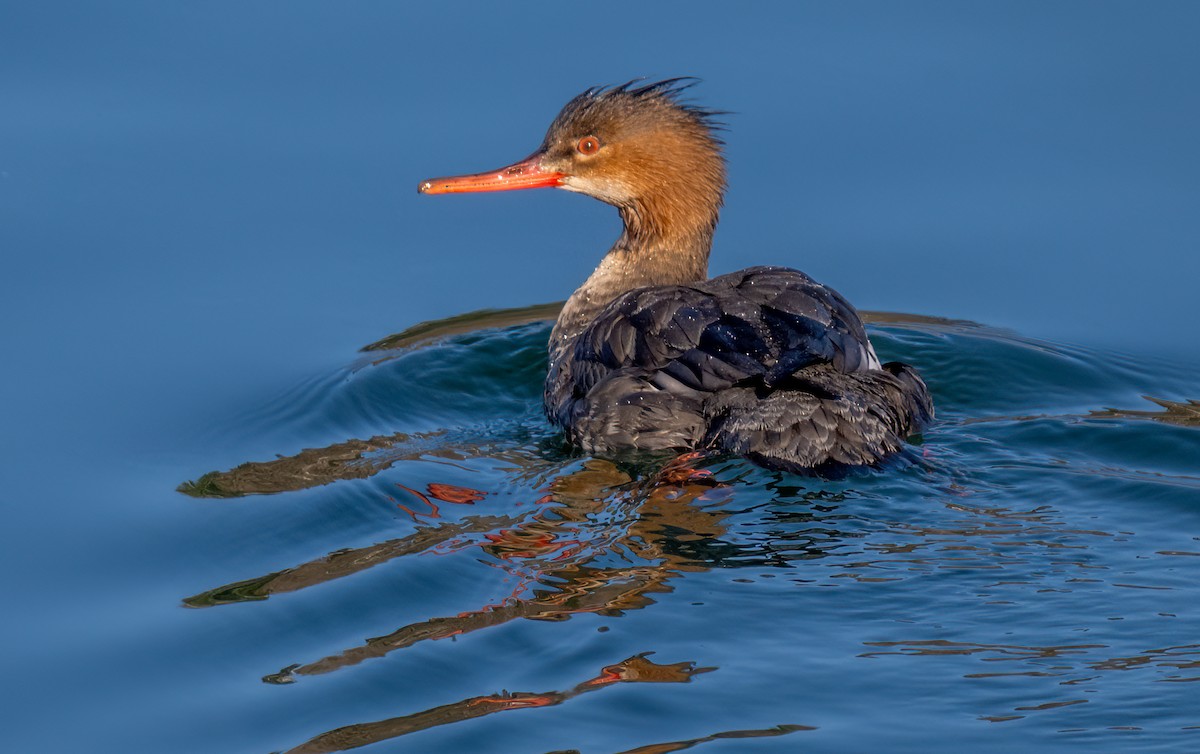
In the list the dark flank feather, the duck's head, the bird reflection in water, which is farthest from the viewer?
the duck's head

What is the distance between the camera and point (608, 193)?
30.3ft

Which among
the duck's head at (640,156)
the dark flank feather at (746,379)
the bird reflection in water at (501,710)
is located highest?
the duck's head at (640,156)

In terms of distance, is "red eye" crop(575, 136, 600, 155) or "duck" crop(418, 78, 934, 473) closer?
"duck" crop(418, 78, 934, 473)

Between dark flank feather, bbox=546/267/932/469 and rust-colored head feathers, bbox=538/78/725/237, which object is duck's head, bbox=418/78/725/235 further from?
dark flank feather, bbox=546/267/932/469

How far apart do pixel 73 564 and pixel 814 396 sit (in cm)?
337

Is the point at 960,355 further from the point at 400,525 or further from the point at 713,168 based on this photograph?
the point at 400,525

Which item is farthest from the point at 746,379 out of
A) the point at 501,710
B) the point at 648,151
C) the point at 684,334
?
the point at 501,710

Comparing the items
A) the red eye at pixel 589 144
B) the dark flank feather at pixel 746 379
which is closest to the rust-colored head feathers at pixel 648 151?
the red eye at pixel 589 144

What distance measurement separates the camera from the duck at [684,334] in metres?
7.39

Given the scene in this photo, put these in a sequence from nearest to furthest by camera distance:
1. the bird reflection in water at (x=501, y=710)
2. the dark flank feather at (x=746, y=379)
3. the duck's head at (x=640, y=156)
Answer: the bird reflection in water at (x=501, y=710), the dark flank feather at (x=746, y=379), the duck's head at (x=640, y=156)

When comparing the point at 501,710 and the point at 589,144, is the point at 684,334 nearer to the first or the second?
the point at 589,144

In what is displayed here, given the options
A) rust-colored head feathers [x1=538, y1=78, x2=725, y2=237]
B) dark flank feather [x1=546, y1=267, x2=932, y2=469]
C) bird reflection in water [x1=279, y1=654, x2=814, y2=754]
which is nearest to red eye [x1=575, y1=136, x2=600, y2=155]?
rust-colored head feathers [x1=538, y1=78, x2=725, y2=237]

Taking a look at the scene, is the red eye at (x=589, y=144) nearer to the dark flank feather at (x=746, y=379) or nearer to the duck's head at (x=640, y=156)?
the duck's head at (x=640, y=156)

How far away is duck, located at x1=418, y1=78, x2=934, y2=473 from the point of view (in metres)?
7.39
